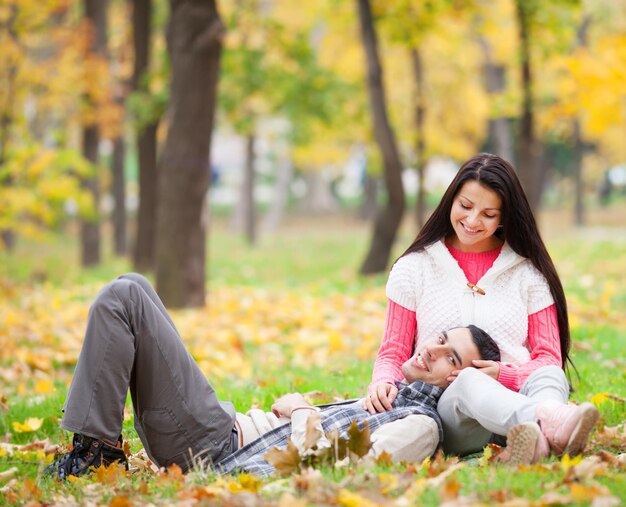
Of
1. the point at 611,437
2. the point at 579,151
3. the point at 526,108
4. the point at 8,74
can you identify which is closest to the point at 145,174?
the point at 8,74

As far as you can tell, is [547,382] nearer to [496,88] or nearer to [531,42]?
[531,42]

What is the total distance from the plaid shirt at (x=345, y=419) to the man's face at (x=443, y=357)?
0.05 meters

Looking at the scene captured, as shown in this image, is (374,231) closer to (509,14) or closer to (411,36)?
(411,36)

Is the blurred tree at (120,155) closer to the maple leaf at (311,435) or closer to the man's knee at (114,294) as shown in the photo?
the man's knee at (114,294)

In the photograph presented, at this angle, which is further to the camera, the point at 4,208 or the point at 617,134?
the point at 617,134

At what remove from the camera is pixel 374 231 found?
1426 cm

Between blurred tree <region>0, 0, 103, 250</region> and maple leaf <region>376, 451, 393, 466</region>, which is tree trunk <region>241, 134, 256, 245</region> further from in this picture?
maple leaf <region>376, 451, 393, 466</region>

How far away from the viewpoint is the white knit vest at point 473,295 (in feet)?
13.2

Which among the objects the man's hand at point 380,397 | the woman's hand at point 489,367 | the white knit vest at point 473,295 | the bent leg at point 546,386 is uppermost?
the white knit vest at point 473,295

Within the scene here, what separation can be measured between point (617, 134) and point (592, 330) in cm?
2777

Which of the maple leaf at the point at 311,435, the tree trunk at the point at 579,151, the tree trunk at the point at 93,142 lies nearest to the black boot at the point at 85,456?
the maple leaf at the point at 311,435

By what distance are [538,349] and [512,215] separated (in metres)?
0.64

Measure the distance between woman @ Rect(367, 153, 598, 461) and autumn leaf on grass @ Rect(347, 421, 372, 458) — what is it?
0.42m

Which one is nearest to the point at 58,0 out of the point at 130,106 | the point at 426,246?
the point at 130,106
